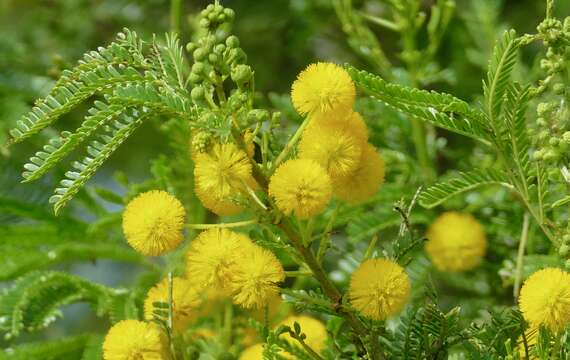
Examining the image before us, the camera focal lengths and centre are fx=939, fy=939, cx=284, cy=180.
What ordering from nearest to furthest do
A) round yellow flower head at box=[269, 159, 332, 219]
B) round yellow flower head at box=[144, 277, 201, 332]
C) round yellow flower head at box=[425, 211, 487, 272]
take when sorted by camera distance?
round yellow flower head at box=[269, 159, 332, 219], round yellow flower head at box=[144, 277, 201, 332], round yellow flower head at box=[425, 211, 487, 272]

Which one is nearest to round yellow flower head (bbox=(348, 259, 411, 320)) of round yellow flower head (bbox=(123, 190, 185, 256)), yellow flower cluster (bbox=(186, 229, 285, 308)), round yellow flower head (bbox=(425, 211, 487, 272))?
yellow flower cluster (bbox=(186, 229, 285, 308))

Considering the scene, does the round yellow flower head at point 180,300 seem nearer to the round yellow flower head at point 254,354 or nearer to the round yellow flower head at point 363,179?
the round yellow flower head at point 254,354

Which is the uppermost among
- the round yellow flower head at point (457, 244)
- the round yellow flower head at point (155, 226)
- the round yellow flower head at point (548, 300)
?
the round yellow flower head at point (155, 226)

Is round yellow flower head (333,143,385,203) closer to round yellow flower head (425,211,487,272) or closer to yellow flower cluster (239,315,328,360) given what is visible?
yellow flower cluster (239,315,328,360)

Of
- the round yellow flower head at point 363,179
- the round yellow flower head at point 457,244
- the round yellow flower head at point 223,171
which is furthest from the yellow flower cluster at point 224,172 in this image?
the round yellow flower head at point 457,244

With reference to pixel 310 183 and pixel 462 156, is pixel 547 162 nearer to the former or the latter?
pixel 310 183

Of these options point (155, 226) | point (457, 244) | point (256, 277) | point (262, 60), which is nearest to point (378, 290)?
point (256, 277)

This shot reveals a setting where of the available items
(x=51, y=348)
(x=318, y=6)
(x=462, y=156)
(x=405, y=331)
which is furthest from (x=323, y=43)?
(x=405, y=331)

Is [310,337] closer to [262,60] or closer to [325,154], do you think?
[325,154]
